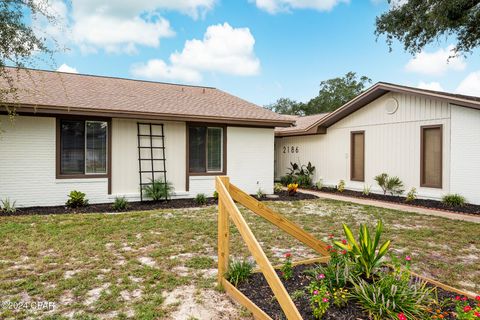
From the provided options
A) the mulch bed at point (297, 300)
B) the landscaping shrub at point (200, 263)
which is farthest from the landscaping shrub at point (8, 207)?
the mulch bed at point (297, 300)

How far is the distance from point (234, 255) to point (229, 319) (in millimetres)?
1866

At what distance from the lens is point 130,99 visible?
395 inches

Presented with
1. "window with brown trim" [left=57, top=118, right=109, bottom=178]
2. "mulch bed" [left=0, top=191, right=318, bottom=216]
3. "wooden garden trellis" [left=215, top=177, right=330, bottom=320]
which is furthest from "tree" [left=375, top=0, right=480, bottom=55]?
"window with brown trim" [left=57, top=118, right=109, bottom=178]

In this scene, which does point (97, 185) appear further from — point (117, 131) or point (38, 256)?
point (38, 256)

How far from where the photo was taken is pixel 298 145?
15430 millimetres

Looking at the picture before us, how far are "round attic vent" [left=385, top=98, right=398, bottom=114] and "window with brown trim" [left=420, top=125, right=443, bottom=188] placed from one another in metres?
1.25

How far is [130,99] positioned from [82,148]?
221 cm

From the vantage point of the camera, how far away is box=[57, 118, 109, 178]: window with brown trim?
337 inches

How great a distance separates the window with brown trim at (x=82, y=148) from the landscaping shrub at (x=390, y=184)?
9.09m

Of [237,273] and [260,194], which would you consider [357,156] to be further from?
[237,273]

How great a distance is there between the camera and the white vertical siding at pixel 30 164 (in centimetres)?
802

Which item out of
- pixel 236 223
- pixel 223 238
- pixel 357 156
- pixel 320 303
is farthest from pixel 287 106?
pixel 320 303

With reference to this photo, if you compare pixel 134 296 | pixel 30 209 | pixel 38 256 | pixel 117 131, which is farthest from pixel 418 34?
pixel 30 209

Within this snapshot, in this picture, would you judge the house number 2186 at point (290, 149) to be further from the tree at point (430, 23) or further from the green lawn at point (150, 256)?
the green lawn at point (150, 256)
